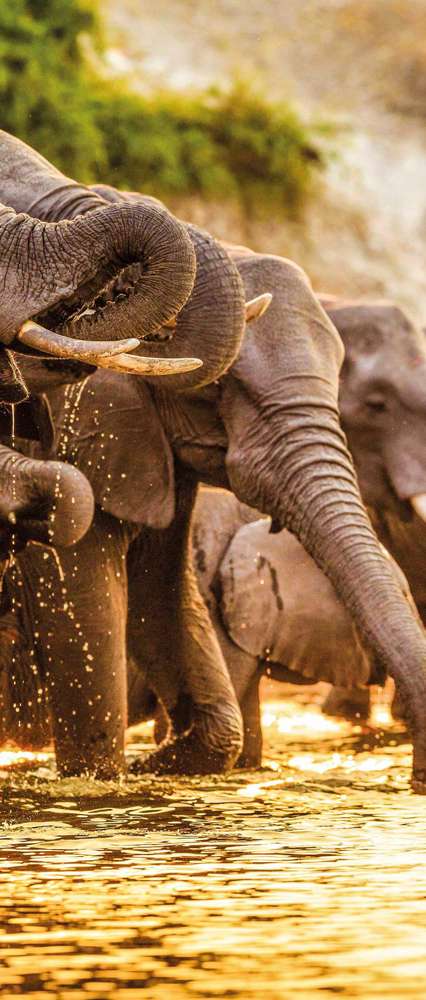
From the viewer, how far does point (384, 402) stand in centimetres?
938

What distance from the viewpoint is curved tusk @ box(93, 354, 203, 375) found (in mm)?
5973

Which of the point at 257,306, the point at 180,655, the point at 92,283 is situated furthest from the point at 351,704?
the point at 92,283

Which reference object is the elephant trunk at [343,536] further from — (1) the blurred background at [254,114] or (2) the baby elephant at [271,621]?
(1) the blurred background at [254,114]

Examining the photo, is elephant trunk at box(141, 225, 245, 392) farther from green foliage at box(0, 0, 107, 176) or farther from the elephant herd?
green foliage at box(0, 0, 107, 176)

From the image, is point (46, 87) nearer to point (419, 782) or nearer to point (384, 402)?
point (384, 402)

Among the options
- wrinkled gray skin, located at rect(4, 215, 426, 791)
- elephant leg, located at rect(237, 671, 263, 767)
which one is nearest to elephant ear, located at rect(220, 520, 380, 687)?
elephant leg, located at rect(237, 671, 263, 767)

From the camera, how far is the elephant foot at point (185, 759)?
7902 mm

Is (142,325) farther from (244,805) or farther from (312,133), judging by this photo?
(312,133)

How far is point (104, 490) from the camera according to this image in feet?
24.4

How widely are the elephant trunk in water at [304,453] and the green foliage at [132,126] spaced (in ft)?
45.4

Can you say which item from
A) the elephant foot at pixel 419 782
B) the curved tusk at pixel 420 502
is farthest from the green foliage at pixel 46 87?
the elephant foot at pixel 419 782

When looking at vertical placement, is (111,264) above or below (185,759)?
above

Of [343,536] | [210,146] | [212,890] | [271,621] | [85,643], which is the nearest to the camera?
[212,890]

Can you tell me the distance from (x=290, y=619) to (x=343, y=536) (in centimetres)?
210
